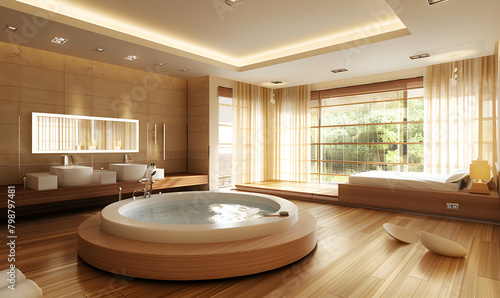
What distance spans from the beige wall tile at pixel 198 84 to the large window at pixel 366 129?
2.51 m

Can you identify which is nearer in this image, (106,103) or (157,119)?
(106,103)

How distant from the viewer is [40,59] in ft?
13.8

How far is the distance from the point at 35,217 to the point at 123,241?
8.56 ft

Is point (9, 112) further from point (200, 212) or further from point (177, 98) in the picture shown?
point (200, 212)

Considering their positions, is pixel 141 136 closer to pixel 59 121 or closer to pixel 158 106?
pixel 158 106

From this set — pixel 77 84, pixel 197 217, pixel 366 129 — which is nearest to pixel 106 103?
pixel 77 84

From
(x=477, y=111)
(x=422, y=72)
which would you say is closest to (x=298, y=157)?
(x=422, y=72)

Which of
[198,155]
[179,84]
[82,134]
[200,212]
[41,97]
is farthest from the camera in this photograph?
[179,84]

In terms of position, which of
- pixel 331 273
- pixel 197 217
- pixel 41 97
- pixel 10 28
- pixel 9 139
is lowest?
pixel 331 273

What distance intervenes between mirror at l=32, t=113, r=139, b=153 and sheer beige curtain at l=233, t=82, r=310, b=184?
216cm

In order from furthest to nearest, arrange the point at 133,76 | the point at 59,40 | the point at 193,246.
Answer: the point at 133,76 → the point at 59,40 → the point at 193,246

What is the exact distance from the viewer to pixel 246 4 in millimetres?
3400

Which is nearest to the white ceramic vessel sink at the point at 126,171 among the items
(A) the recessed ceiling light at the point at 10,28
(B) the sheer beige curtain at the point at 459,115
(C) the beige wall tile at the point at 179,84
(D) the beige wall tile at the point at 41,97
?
(D) the beige wall tile at the point at 41,97

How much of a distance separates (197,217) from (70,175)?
1986 millimetres
